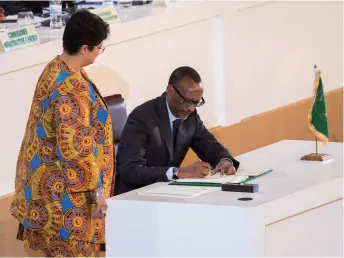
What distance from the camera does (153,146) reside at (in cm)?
475

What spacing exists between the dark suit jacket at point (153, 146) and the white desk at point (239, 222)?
0.56 m

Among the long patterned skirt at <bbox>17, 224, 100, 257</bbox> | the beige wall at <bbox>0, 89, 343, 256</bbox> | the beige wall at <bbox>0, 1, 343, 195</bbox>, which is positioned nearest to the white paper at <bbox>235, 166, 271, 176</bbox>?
the long patterned skirt at <bbox>17, 224, 100, 257</bbox>

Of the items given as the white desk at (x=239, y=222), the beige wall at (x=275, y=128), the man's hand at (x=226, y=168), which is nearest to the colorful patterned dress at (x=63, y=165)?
the white desk at (x=239, y=222)

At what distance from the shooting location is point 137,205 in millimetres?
3857

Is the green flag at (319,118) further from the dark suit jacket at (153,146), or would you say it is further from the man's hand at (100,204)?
the man's hand at (100,204)

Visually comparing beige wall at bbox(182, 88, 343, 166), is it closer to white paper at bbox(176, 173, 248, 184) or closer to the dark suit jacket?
the dark suit jacket

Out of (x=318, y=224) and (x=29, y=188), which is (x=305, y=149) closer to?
(x=318, y=224)

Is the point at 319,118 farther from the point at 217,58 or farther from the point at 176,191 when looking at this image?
the point at 217,58

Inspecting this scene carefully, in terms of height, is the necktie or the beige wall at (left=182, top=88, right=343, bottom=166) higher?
the necktie

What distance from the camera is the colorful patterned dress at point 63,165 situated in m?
4.12

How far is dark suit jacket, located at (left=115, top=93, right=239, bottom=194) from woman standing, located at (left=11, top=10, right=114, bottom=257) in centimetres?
20

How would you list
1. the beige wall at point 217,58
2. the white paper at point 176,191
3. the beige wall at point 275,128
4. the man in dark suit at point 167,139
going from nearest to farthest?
the white paper at point 176,191 < the man in dark suit at point 167,139 < the beige wall at point 217,58 < the beige wall at point 275,128

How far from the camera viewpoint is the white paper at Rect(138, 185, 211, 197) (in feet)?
12.8

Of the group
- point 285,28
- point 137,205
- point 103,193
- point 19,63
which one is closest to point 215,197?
point 137,205
